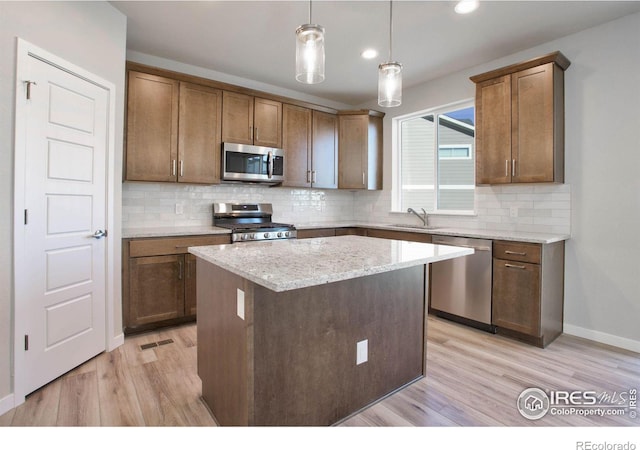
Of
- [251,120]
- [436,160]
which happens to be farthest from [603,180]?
[251,120]

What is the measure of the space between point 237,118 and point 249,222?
4.00ft

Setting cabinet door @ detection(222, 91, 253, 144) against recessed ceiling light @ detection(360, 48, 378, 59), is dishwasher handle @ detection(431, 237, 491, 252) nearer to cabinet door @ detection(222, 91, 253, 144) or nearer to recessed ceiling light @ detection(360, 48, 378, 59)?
recessed ceiling light @ detection(360, 48, 378, 59)

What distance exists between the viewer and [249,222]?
165 inches

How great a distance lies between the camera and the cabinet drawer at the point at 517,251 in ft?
9.29

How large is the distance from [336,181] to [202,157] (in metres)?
1.84

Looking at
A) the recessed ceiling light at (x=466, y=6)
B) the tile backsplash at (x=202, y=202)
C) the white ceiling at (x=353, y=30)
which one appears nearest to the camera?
the recessed ceiling light at (x=466, y=6)

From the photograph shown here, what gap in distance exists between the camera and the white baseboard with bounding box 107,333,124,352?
8.92 feet

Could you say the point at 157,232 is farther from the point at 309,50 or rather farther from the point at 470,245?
the point at 470,245

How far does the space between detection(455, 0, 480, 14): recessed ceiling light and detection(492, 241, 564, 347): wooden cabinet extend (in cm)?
192

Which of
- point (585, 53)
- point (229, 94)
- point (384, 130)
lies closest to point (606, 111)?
point (585, 53)

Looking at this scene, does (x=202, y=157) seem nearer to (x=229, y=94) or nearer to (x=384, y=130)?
(x=229, y=94)

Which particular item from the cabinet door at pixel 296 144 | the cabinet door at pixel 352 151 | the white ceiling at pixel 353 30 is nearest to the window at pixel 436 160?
the cabinet door at pixel 352 151

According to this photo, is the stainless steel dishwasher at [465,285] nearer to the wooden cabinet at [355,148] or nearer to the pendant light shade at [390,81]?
the wooden cabinet at [355,148]

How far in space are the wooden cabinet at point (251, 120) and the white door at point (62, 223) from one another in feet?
4.32
